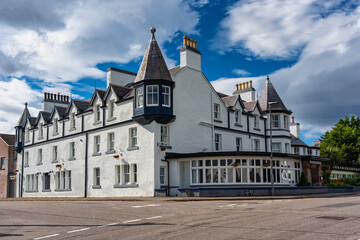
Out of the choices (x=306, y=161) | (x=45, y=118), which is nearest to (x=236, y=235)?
(x=306, y=161)

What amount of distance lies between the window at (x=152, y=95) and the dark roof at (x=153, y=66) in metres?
0.77

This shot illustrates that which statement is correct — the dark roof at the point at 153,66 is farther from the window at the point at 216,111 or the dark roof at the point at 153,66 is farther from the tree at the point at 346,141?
the tree at the point at 346,141

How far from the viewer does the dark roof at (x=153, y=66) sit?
29.9 metres

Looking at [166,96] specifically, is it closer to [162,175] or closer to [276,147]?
[162,175]

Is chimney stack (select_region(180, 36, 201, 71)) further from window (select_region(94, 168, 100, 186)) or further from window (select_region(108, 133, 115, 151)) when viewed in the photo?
window (select_region(94, 168, 100, 186))

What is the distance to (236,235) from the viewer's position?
9398mm

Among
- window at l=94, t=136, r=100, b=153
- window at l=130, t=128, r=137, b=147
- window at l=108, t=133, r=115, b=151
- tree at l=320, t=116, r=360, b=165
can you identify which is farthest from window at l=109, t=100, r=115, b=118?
tree at l=320, t=116, r=360, b=165

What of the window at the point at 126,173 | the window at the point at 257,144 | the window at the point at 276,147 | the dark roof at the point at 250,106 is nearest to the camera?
the window at the point at 126,173

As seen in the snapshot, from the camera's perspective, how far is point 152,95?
2969cm

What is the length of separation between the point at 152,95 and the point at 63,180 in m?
15.7

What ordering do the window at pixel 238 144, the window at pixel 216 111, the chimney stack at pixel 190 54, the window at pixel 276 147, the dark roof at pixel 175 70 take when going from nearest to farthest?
the dark roof at pixel 175 70 < the chimney stack at pixel 190 54 < the window at pixel 216 111 < the window at pixel 238 144 < the window at pixel 276 147

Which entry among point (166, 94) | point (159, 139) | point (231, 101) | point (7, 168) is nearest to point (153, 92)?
point (166, 94)

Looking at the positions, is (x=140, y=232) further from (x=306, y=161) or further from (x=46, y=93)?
(x=46, y=93)

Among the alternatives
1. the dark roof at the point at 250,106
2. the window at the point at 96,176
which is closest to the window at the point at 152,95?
the window at the point at 96,176
